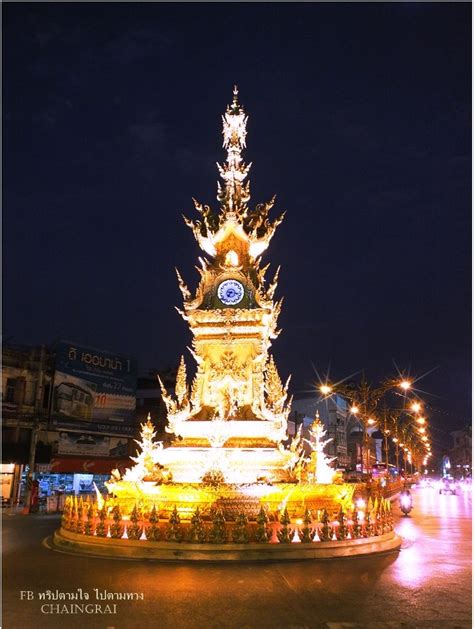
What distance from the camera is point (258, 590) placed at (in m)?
11.1

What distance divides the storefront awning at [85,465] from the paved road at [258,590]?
1098 inches

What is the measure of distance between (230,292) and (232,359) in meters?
3.14

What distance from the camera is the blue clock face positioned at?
24.0 meters

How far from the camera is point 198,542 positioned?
1448 centimetres

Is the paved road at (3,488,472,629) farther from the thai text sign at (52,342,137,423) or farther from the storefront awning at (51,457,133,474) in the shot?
the thai text sign at (52,342,137,423)

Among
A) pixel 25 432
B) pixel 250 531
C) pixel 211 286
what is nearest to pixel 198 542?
pixel 250 531

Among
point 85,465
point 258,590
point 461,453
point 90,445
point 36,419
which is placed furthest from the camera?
point 461,453

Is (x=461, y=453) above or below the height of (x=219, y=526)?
below

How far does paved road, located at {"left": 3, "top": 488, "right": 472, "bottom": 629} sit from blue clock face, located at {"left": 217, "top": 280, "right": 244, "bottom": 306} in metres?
12.2

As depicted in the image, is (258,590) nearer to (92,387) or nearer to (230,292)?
(230,292)

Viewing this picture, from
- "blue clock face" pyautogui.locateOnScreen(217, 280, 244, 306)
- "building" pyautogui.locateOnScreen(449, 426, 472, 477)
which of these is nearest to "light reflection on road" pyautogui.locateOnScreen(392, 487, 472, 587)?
"blue clock face" pyautogui.locateOnScreen(217, 280, 244, 306)

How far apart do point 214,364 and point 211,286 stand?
12.1 feet

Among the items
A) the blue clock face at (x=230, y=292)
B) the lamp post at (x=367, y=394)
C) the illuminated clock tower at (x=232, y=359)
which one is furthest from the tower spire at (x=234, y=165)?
the lamp post at (x=367, y=394)

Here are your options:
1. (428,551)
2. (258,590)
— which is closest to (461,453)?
(428,551)
